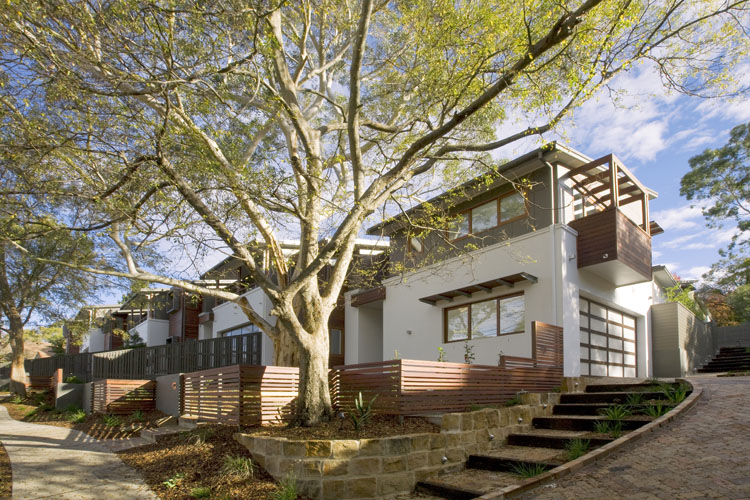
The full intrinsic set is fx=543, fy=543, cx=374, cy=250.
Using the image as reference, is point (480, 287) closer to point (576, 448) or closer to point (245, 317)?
point (576, 448)

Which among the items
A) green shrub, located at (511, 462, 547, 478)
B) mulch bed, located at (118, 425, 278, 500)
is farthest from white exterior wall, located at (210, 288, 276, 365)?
green shrub, located at (511, 462, 547, 478)

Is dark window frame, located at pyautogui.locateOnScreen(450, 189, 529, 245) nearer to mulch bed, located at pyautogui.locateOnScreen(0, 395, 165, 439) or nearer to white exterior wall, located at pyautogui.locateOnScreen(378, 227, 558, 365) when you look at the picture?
white exterior wall, located at pyautogui.locateOnScreen(378, 227, 558, 365)

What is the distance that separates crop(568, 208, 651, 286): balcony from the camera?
12.3 metres

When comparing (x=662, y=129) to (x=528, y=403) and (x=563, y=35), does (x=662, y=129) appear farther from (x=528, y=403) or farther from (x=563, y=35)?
(x=528, y=403)

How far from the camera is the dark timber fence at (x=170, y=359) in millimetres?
18406

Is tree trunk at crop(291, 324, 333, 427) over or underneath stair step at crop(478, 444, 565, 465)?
over

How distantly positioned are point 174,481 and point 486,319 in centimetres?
894

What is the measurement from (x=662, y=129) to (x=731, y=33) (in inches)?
82.3

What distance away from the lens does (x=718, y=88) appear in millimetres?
8148

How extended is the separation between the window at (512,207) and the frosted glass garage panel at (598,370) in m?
4.25

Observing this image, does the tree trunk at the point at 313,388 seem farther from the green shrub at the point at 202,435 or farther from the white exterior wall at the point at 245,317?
the white exterior wall at the point at 245,317

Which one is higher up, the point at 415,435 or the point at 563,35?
the point at 563,35

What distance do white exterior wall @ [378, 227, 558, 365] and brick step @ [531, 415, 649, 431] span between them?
3.48 meters

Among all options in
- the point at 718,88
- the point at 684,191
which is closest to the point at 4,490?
the point at 718,88
